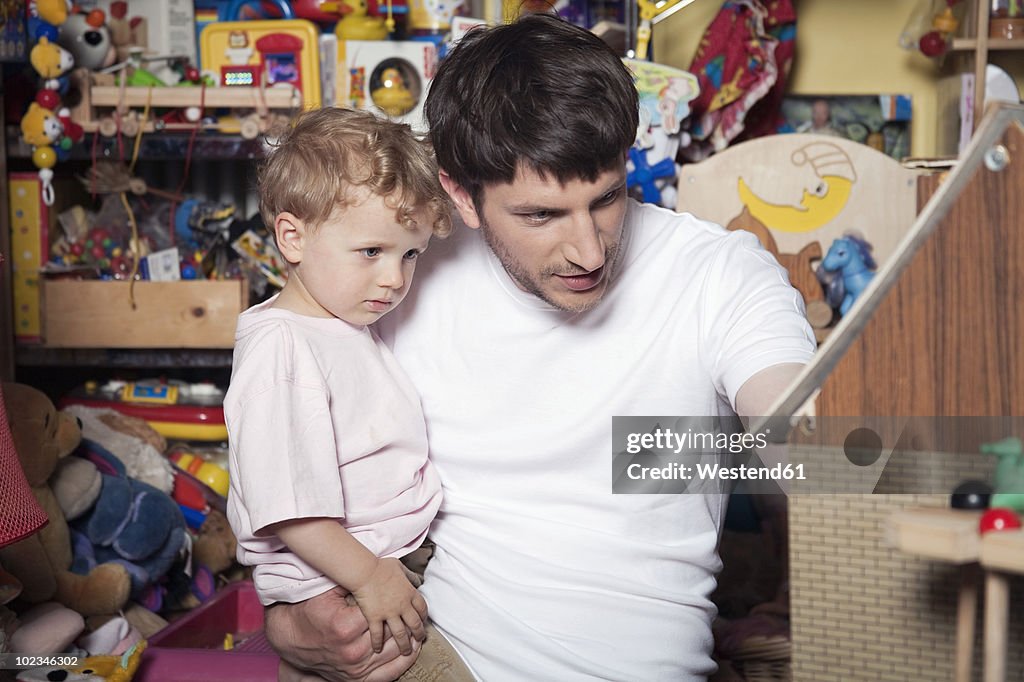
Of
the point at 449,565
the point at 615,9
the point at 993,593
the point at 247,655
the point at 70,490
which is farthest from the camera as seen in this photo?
the point at 615,9

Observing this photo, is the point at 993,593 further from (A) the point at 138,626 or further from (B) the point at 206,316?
(B) the point at 206,316

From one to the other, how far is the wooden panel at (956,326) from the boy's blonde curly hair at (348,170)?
64 cm

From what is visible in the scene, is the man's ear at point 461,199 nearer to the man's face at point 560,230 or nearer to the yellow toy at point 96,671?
the man's face at point 560,230

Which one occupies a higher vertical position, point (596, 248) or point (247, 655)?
point (596, 248)

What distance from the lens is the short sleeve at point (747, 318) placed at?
3.44 feet

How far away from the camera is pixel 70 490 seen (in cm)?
189

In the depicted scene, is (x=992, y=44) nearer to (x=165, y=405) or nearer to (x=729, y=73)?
(x=729, y=73)

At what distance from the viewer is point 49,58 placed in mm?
2123

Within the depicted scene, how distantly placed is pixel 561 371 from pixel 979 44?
1.74 metres

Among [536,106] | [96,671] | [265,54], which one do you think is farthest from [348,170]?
[265,54]

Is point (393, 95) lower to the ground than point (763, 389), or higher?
higher

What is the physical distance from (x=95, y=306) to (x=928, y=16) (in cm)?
216

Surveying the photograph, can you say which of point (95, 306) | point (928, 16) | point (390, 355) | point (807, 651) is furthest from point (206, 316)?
point (928, 16)

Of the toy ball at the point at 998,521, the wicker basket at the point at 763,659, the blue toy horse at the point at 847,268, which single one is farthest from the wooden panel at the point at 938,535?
the blue toy horse at the point at 847,268
